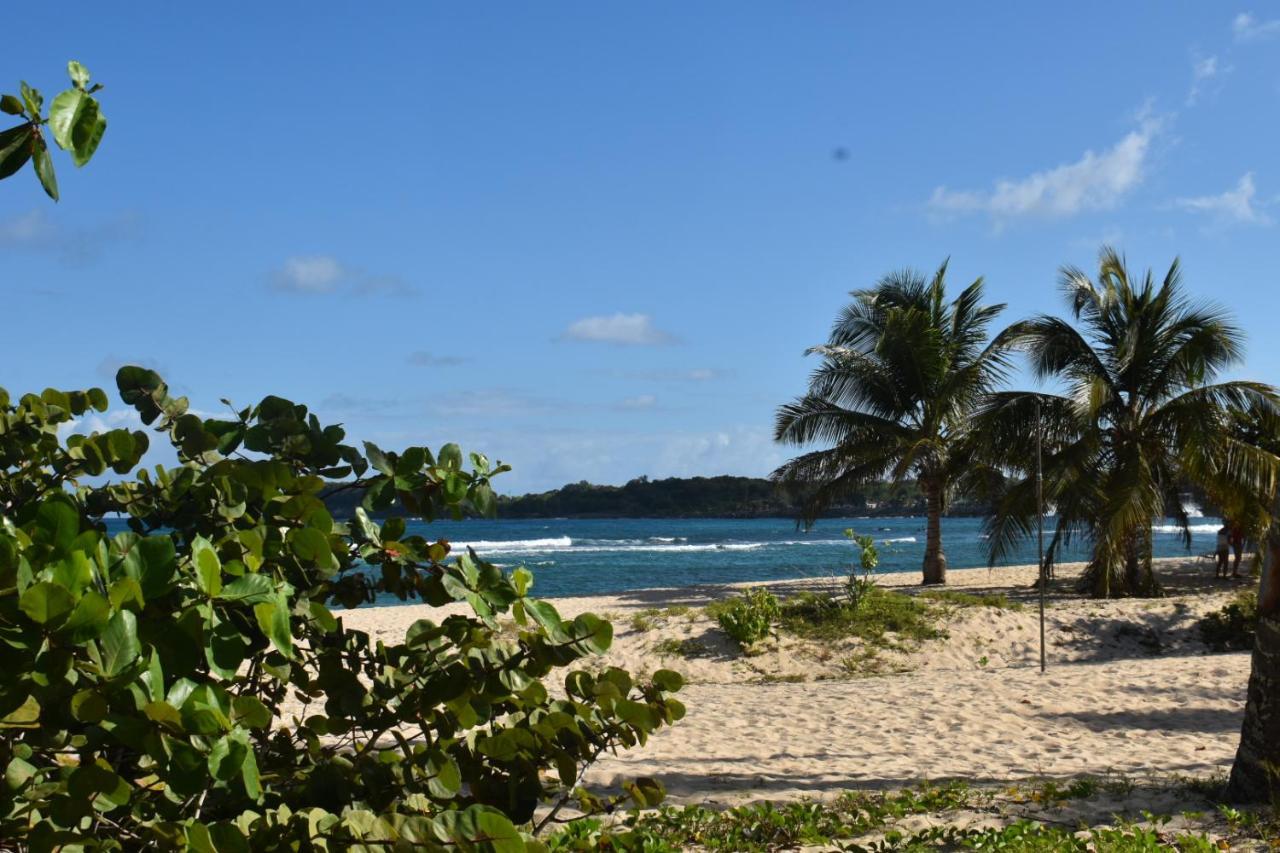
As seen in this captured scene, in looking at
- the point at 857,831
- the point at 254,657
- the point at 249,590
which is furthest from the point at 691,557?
the point at 249,590

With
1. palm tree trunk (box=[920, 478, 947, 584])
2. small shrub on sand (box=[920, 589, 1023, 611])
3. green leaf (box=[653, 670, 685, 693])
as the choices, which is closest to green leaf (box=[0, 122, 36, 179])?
green leaf (box=[653, 670, 685, 693])

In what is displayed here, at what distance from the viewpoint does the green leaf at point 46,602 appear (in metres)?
1.50

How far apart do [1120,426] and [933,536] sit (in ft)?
15.6

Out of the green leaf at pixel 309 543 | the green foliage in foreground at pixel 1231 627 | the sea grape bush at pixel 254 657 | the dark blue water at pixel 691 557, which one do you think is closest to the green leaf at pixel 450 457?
the sea grape bush at pixel 254 657

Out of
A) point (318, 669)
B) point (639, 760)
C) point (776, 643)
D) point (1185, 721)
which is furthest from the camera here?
point (776, 643)

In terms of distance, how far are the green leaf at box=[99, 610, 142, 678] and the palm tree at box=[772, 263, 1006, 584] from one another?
18.7 meters

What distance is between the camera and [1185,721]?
8820 mm

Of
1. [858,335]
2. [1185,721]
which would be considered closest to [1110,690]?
[1185,721]

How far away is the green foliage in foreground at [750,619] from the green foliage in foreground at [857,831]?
7.78 m

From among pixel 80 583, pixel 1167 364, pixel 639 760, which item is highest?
pixel 1167 364

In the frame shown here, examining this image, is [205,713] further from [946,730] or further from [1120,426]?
[1120,426]

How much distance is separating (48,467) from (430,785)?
1497mm

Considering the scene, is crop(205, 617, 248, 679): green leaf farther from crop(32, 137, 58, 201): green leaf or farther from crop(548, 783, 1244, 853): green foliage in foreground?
crop(548, 783, 1244, 853): green foliage in foreground

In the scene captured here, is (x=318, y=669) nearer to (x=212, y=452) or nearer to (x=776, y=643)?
(x=212, y=452)
